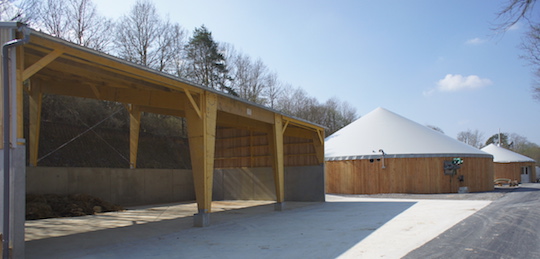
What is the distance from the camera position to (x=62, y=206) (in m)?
15.1

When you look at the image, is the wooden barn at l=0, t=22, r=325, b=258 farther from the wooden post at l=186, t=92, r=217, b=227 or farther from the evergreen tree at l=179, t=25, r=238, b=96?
the evergreen tree at l=179, t=25, r=238, b=96

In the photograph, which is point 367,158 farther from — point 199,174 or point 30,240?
point 30,240

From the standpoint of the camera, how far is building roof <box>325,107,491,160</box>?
2531cm

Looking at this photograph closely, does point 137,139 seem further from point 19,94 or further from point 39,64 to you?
point 19,94

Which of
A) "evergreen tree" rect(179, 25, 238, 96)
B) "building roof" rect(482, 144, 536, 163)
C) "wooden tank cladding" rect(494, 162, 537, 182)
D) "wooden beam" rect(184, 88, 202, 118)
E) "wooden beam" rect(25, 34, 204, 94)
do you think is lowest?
"wooden tank cladding" rect(494, 162, 537, 182)

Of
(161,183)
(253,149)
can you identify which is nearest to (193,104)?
(253,149)

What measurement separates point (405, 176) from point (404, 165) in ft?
2.34

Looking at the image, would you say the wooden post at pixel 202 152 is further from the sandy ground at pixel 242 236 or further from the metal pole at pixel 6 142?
the metal pole at pixel 6 142

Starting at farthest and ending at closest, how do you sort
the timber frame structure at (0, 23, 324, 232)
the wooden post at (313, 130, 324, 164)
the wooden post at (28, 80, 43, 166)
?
the wooden post at (313, 130, 324, 164)
the wooden post at (28, 80, 43, 166)
the timber frame structure at (0, 23, 324, 232)

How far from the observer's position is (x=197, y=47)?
3619 centimetres

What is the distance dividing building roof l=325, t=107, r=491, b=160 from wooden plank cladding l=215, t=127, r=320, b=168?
5477 mm

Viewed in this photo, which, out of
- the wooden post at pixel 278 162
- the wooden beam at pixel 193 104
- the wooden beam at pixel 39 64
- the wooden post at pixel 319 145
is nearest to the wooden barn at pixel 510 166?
the wooden post at pixel 319 145

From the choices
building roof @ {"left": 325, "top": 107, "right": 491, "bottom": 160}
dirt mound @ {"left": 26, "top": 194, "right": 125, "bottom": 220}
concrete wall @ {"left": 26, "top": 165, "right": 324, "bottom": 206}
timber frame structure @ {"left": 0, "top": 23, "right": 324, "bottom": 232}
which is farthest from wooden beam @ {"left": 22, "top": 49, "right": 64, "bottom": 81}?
building roof @ {"left": 325, "top": 107, "right": 491, "bottom": 160}

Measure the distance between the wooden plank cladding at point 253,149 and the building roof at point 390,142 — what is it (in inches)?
216
